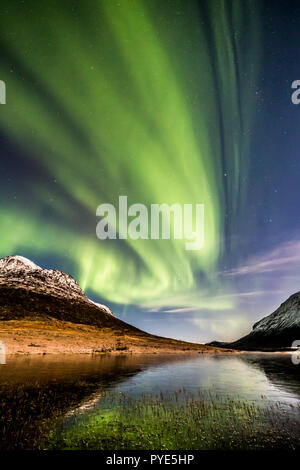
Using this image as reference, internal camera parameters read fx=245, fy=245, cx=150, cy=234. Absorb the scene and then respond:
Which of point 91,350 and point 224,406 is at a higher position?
point 224,406

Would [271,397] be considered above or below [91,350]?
above

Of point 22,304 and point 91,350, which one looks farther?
point 22,304

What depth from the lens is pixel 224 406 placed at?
69.3ft

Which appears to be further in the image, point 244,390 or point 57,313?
point 57,313

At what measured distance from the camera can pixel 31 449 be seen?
38.2 ft

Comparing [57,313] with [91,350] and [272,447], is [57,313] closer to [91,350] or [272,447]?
[91,350]

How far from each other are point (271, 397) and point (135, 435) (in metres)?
18.3

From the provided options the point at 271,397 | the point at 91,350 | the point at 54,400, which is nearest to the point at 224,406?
the point at 271,397
